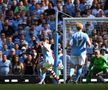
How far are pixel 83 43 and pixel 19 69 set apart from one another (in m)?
2.56

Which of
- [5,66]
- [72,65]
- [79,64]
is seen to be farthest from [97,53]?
[5,66]

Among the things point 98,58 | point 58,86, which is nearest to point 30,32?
point 98,58

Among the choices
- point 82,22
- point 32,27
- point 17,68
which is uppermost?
point 82,22

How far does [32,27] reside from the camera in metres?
16.1

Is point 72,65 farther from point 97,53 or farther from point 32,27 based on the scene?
point 32,27

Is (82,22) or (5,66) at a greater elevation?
(82,22)

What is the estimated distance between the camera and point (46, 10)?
1652cm

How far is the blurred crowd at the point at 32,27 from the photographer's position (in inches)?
571

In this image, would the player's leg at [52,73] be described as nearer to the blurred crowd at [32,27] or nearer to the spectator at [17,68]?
the blurred crowd at [32,27]

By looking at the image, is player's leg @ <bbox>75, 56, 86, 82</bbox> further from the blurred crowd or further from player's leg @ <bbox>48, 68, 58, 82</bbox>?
player's leg @ <bbox>48, 68, 58, 82</bbox>

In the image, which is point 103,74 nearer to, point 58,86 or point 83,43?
point 83,43

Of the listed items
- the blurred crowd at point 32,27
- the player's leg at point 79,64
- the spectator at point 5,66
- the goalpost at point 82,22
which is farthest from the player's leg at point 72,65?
the spectator at point 5,66

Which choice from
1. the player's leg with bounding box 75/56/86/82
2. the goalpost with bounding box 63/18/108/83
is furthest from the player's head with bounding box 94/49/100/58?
the goalpost with bounding box 63/18/108/83

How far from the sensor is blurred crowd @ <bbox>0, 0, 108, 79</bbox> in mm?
14516
